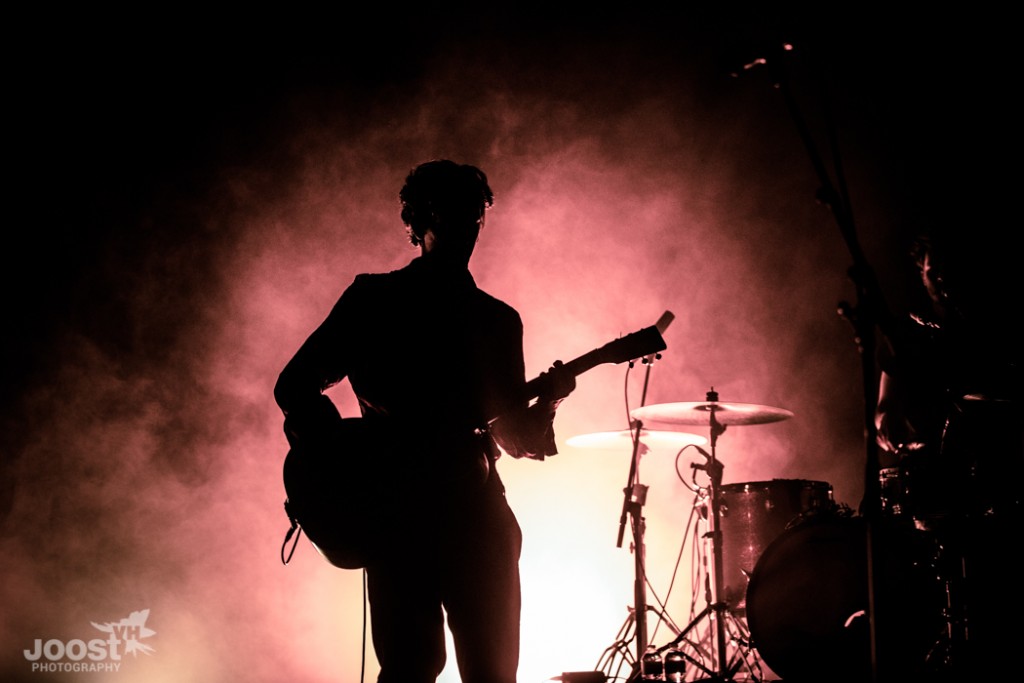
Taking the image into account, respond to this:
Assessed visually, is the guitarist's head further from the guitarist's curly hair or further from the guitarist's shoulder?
the guitarist's shoulder

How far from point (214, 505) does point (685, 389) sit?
9.80 ft

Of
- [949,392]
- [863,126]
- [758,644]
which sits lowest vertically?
[758,644]

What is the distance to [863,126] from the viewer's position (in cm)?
532

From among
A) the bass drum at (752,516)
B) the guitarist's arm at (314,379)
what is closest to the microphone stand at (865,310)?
the guitarist's arm at (314,379)

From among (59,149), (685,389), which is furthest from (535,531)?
(59,149)

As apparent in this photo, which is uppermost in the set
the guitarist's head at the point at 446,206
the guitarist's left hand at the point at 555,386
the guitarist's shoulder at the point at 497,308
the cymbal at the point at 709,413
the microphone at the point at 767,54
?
the cymbal at the point at 709,413

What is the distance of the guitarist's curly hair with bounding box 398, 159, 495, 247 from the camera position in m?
2.18

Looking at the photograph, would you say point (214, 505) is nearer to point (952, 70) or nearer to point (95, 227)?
point (95, 227)

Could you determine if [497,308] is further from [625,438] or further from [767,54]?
[625,438]

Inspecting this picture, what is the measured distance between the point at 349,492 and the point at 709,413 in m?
2.91

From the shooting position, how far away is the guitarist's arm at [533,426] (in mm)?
2246

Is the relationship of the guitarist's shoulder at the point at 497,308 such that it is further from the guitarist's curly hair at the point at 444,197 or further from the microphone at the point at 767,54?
the microphone at the point at 767,54

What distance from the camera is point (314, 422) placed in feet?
→ 6.81

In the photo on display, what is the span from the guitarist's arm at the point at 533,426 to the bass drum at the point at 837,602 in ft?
4.69
